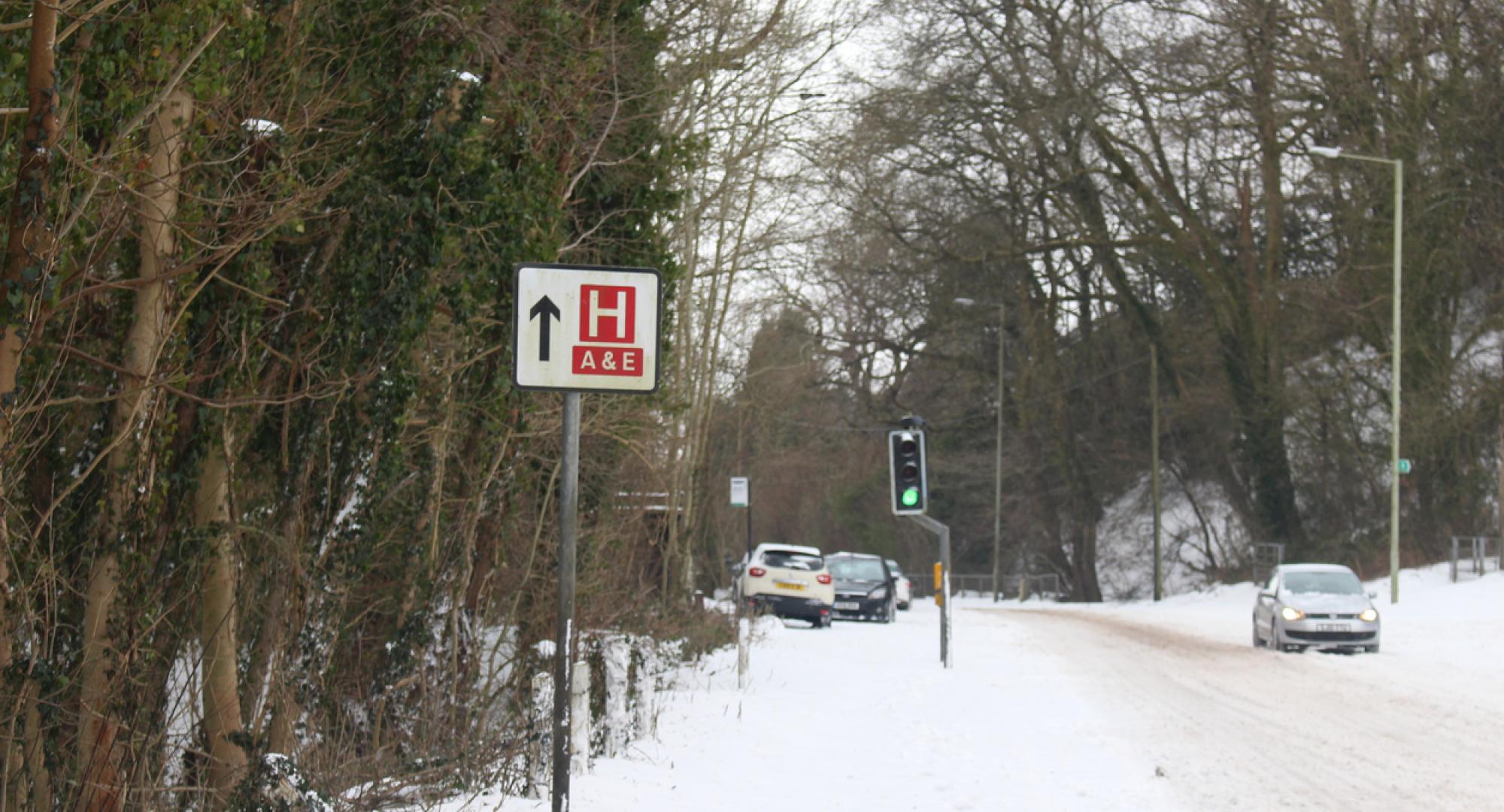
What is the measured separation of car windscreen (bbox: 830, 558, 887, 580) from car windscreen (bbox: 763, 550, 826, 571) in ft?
14.0

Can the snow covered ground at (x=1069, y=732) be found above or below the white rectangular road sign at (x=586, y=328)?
below

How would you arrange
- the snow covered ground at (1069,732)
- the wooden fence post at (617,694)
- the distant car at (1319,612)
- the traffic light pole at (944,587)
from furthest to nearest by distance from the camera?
1. the distant car at (1319,612)
2. the traffic light pole at (944,587)
3. the wooden fence post at (617,694)
4. the snow covered ground at (1069,732)

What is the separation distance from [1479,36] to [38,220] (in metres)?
34.8

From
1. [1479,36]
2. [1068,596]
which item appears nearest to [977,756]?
[1479,36]

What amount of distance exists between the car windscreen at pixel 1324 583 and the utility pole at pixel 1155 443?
65.5ft

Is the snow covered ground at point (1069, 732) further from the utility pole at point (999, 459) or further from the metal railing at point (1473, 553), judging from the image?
the utility pole at point (999, 459)

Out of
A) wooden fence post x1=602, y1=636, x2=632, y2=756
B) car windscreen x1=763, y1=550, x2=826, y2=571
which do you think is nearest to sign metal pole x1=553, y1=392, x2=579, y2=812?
wooden fence post x1=602, y1=636, x2=632, y2=756

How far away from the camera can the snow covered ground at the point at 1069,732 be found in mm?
10055

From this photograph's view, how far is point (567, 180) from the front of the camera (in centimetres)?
1348

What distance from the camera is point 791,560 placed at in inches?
1247

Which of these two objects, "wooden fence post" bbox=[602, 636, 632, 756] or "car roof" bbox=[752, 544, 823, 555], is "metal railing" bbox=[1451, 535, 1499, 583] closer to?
"car roof" bbox=[752, 544, 823, 555]

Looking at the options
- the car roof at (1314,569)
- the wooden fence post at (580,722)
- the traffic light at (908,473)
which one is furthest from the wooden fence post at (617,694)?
the car roof at (1314,569)

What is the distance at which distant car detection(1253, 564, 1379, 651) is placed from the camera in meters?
24.0

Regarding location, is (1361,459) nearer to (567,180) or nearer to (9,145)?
(567,180)
